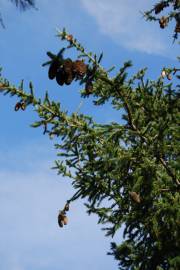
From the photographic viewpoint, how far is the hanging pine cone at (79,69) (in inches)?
158

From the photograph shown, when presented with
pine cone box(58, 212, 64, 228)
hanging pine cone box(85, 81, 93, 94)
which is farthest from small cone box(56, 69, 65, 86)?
pine cone box(58, 212, 64, 228)

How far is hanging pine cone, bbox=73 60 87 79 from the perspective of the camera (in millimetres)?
4004

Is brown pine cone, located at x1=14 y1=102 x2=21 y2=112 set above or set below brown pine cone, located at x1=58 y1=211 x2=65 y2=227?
above

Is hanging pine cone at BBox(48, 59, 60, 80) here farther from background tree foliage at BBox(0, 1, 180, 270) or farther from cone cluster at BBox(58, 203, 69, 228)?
cone cluster at BBox(58, 203, 69, 228)

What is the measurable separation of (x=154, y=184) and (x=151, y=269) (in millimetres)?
1936

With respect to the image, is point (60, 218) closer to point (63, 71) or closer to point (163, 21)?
point (63, 71)

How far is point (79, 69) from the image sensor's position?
403 cm

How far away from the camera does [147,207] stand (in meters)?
6.52

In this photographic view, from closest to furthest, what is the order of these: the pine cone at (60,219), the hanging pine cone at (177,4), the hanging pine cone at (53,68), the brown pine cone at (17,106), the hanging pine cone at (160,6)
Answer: the hanging pine cone at (53,68) < the brown pine cone at (17,106) < the pine cone at (60,219) < the hanging pine cone at (177,4) < the hanging pine cone at (160,6)

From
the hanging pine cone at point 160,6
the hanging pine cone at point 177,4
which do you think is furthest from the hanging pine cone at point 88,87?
the hanging pine cone at point 160,6

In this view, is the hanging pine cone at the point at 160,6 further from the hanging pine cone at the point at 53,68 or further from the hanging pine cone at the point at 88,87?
the hanging pine cone at the point at 53,68

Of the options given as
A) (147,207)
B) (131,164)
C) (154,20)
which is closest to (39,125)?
(131,164)

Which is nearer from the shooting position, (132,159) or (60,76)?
(60,76)

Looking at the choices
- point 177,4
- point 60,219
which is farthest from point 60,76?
point 177,4
